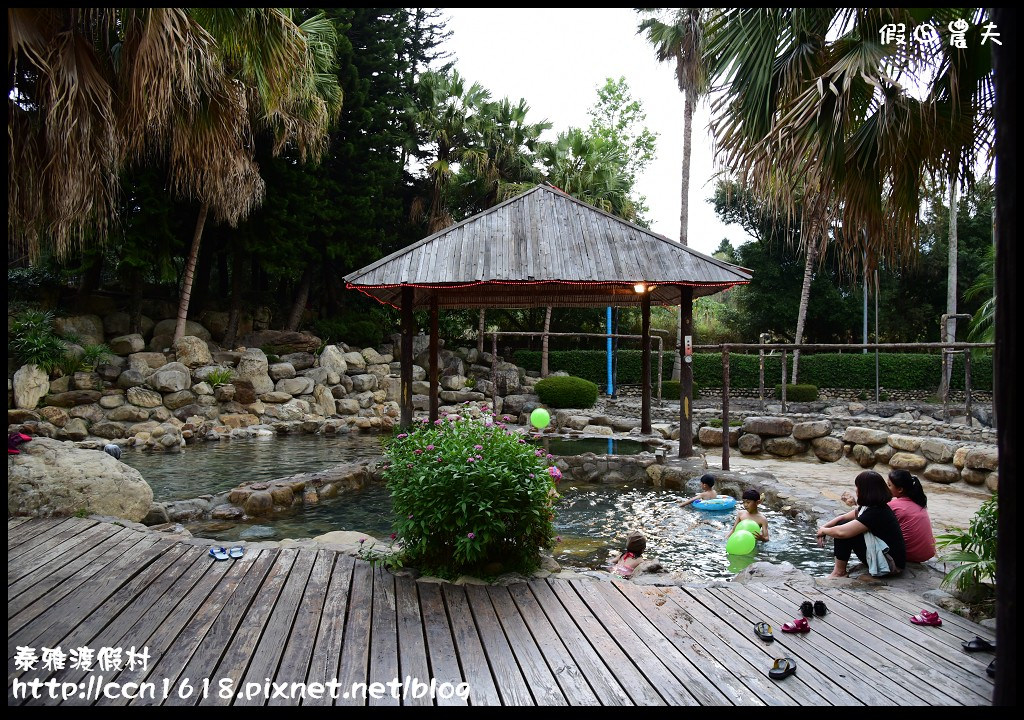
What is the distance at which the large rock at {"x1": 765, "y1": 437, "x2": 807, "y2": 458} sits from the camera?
40.8 feet

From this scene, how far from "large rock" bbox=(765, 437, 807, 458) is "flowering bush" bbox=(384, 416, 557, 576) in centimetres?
926

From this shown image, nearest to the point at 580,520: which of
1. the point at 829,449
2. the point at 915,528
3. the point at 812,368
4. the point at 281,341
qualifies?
the point at 915,528

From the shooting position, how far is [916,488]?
16.8 feet

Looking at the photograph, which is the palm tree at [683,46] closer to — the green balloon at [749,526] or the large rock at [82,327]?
the green balloon at [749,526]

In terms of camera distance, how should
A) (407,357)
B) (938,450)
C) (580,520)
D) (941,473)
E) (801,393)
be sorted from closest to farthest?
(580,520) → (941,473) → (938,450) → (407,357) → (801,393)

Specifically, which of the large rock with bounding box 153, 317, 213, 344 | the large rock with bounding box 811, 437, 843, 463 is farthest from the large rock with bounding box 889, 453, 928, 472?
the large rock with bounding box 153, 317, 213, 344

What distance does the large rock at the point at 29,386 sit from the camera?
13.5 m

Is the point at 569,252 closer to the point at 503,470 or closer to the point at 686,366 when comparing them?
the point at 686,366

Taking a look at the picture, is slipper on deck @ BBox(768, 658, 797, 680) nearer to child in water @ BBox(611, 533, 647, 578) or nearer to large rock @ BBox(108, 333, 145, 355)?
child in water @ BBox(611, 533, 647, 578)

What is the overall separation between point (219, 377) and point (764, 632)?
15.8 metres

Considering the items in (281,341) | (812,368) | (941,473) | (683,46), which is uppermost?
(683,46)

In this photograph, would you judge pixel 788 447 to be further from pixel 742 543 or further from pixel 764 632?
pixel 764 632

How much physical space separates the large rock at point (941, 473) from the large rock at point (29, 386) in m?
17.4

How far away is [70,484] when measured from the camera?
19.6 ft
